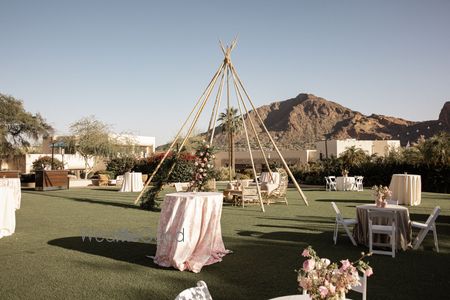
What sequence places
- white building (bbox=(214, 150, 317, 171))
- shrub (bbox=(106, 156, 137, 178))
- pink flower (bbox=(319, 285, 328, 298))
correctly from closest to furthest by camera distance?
1. pink flower (bbox=(319, 285, 328, 298))
2. shrub (bbox=(106, 156, 137, 178))
3. white building (bbox=(214, 150, 317, 171))

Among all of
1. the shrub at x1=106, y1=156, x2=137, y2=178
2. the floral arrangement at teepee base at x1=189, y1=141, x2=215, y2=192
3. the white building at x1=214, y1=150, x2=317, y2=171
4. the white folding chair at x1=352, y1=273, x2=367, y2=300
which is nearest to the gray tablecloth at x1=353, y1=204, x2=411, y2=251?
the floral arrangement at teepee base at x1=189, y1=141, x2=215, y2=192

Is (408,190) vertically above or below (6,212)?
above

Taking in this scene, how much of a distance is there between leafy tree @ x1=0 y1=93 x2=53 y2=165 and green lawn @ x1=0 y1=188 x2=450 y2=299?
30.0 metres

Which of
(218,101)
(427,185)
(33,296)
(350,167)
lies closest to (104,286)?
(33,296)

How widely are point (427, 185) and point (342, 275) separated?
81.5 ft

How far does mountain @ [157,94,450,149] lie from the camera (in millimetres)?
94188

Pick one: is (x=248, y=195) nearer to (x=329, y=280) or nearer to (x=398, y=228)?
(x=398, y=228)

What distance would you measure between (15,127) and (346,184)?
30493mm

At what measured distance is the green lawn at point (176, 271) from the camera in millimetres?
5035

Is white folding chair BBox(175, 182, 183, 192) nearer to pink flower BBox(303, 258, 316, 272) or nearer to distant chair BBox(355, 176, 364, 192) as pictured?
pink flower BBox(303, 258, 316, 272)

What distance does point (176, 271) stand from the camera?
5922 millimetres

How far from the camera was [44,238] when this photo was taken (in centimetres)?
847

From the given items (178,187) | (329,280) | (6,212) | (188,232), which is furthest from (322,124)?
(329,280)

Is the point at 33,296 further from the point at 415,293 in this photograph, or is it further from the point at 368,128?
the point at 368,128
